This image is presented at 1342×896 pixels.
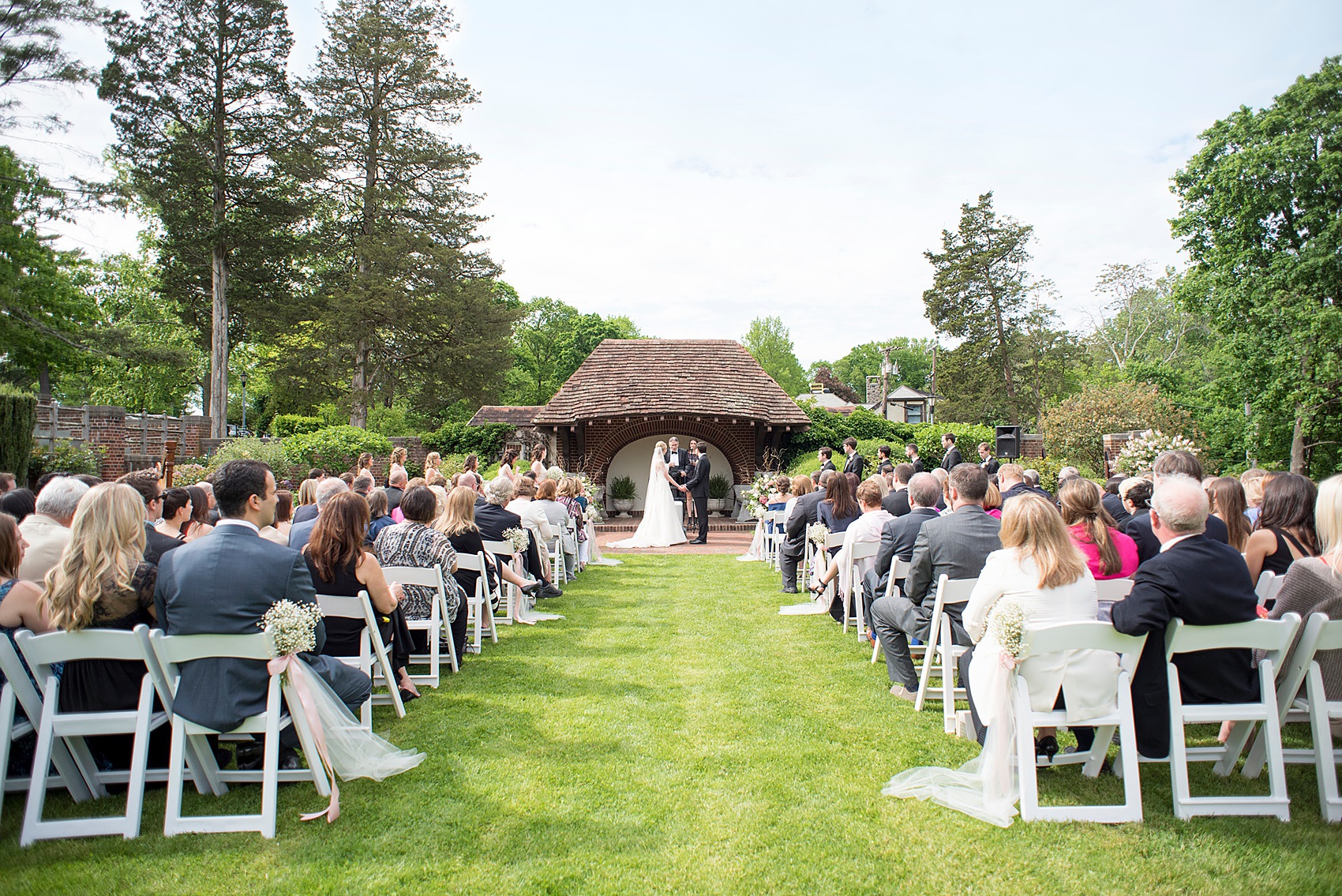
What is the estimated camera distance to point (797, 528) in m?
9.34

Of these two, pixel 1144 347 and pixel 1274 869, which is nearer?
pixel 1274 869

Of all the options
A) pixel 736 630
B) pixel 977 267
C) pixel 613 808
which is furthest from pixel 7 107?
pixel 977 267

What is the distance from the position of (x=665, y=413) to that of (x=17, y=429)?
1326 cm

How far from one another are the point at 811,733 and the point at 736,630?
2809 millimetres

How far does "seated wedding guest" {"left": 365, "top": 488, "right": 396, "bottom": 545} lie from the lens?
6.45 meters

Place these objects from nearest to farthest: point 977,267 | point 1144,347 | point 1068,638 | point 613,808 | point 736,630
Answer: point 1068,638
point 613,808
point 736,630
point 977,267
point 1144,347

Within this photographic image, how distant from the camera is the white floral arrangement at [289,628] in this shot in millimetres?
3424

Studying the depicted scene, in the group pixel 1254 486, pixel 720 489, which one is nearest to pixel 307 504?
pixel 1254 486

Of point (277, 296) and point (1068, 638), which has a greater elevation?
point (277, 296)

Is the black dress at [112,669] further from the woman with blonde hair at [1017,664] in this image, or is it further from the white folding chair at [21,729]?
the woman with blonde hair at [1017,664]

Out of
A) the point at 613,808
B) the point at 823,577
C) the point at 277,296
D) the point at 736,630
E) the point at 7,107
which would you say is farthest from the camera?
the point at 277,296

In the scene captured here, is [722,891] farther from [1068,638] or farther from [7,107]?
[7,107]

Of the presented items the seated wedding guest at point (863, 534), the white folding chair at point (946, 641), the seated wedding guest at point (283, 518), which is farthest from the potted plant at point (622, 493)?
the white folding chair at point (946, 641)

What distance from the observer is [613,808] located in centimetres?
368
